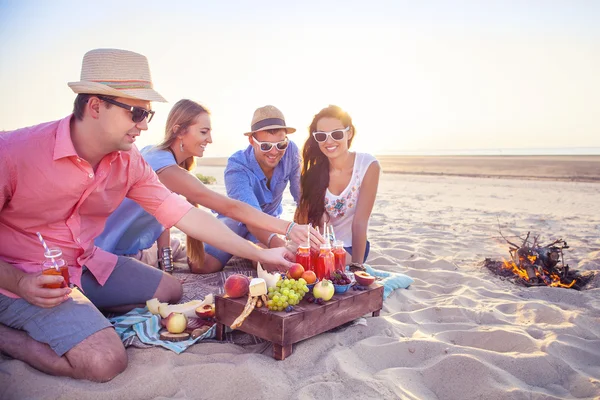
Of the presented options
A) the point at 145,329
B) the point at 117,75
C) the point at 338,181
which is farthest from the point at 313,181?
the point at 117,75

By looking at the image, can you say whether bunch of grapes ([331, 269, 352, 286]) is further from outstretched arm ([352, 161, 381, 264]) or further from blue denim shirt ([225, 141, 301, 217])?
blue denim shirt ([225, 141, 301, 217])

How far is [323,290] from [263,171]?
8.25 feet

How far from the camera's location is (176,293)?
3936 millimetres

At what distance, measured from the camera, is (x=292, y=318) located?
2781 mm

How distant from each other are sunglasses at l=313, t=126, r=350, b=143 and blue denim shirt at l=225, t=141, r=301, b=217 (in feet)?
2.28

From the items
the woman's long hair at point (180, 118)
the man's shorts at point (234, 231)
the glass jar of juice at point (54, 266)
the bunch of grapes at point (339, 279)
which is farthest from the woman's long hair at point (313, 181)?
the glass jar of juice at point (54, 266)

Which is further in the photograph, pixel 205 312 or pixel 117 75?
pixel 205 312

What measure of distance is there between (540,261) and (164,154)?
427 centimetres

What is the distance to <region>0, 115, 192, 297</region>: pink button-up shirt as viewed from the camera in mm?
2676

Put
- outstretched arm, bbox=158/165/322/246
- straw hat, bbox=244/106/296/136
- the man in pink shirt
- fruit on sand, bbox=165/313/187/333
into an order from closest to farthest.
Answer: the man in pink shirt, fruit on sand, bbox=165/313/187/333, outstretched arm, bbox=158/165/322/246, straw hat, bbox=244/106/296/136

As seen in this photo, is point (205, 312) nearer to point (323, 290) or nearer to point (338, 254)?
point (323, 290)

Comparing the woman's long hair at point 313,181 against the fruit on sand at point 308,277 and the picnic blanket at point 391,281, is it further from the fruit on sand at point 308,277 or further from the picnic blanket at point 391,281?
the fruit on sand at point 308,277

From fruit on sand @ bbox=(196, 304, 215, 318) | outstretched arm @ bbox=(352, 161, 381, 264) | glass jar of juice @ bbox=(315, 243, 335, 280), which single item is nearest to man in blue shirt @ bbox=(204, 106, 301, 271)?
outstretched arm @ bbox=(352, 161, 381, 264)

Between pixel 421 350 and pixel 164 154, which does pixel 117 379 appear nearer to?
pixel 421 350
